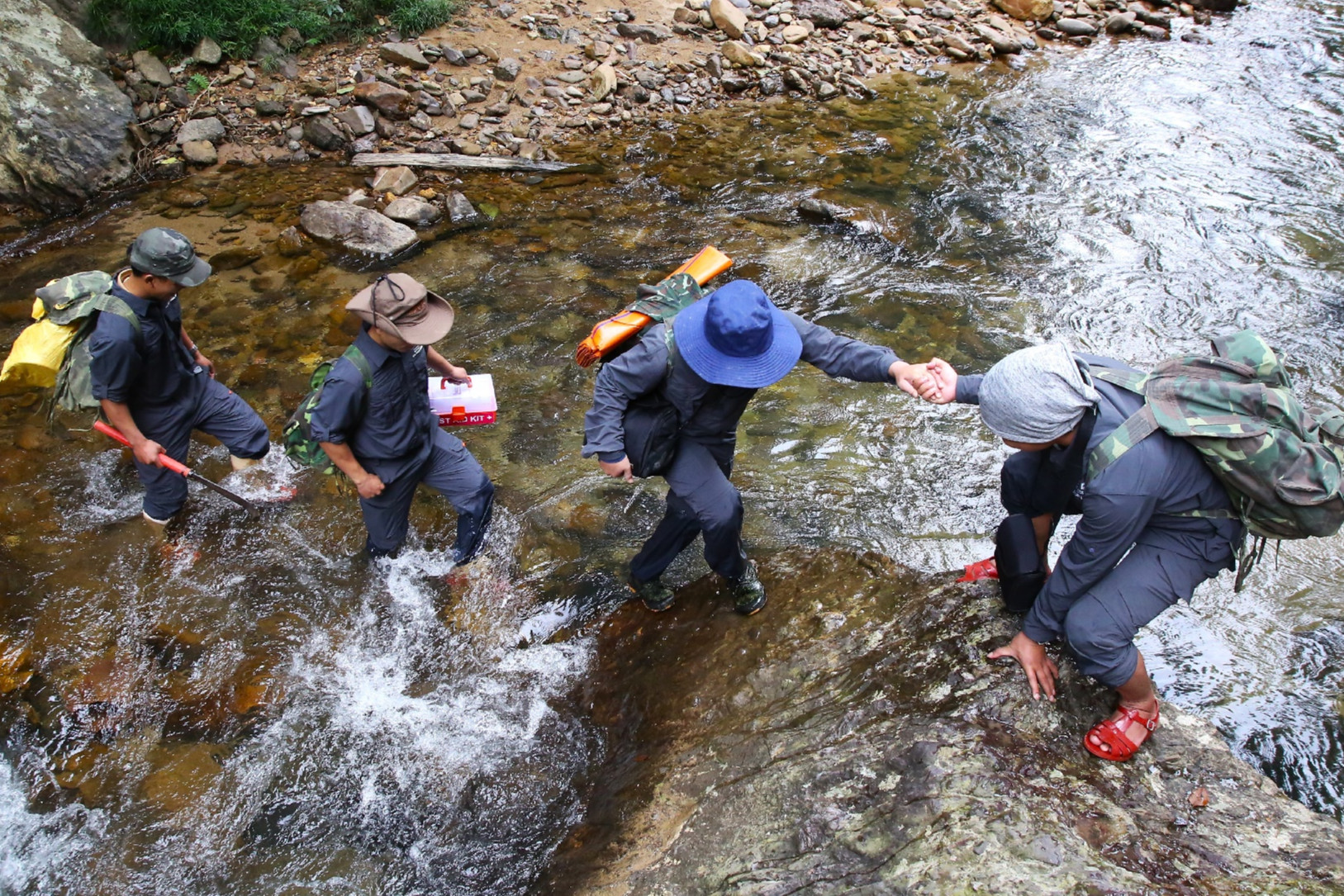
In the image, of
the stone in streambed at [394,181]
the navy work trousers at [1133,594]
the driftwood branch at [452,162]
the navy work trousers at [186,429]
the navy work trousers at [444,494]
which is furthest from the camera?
the driftwood branch at [452,162]

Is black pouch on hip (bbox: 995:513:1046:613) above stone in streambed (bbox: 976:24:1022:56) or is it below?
above

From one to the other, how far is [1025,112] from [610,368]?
9872 mm

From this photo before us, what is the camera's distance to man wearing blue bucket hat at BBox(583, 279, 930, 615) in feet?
10.4

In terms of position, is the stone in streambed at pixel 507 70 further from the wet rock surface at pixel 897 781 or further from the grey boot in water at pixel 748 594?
the wet rock surface at pixel 897 781

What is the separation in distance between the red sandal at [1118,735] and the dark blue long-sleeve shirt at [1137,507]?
18.5 inches

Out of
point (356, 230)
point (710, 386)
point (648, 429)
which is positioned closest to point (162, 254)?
point (648, 429)

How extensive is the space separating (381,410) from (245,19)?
370 inches

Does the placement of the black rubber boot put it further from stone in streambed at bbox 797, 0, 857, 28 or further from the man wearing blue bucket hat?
stone in streambed at bbox 797, 0, 857, 28

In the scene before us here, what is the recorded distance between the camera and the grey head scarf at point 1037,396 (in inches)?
104

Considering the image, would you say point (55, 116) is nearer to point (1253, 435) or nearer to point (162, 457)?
point (162, 457)

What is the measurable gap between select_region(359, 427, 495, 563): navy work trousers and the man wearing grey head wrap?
2662 mm

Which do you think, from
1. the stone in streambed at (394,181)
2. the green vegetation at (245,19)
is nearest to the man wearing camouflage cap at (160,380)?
the stone in streambed at (394,181)

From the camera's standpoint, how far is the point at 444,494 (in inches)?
172

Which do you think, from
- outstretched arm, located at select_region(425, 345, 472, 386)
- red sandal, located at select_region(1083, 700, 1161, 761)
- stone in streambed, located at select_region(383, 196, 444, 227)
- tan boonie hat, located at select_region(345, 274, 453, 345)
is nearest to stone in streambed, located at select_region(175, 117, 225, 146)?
stone in streambed, located at select_region(383, 196, 444, 227)
